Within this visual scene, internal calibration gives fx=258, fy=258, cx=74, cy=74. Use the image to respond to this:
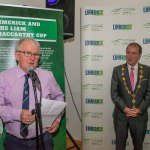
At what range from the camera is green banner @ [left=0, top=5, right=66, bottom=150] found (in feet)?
9.60

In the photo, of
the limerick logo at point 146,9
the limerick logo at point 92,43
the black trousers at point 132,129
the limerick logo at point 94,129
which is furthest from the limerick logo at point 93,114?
the limerick logo at point 146,9

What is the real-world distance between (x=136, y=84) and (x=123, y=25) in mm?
1036

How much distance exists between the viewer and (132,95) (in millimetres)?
3342

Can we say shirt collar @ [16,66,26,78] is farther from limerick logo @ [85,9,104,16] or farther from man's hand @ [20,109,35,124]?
limerick logo @ [85,9,104,16]

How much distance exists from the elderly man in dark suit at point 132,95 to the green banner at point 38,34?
76 centimetres

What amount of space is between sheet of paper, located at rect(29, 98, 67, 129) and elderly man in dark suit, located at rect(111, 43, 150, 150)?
1219 mm

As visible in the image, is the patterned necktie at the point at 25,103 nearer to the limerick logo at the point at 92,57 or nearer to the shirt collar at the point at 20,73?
the shirt collar at the point at 20,73

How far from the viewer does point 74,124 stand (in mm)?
4781

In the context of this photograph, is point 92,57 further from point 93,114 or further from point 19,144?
point 19,144

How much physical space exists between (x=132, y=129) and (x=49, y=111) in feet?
5.03

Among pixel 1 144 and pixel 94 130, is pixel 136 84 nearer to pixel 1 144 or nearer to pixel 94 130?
pixel 94 130

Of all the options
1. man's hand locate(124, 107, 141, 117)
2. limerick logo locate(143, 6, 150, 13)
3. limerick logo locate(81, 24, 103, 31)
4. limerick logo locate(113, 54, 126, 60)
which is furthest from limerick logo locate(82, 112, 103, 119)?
limerick logo locate(143, 6, 150, 13)

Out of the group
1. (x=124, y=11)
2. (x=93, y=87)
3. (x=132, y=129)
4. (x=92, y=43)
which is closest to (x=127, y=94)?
(x=132, y=129)

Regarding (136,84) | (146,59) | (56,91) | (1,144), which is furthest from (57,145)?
(146,59)
